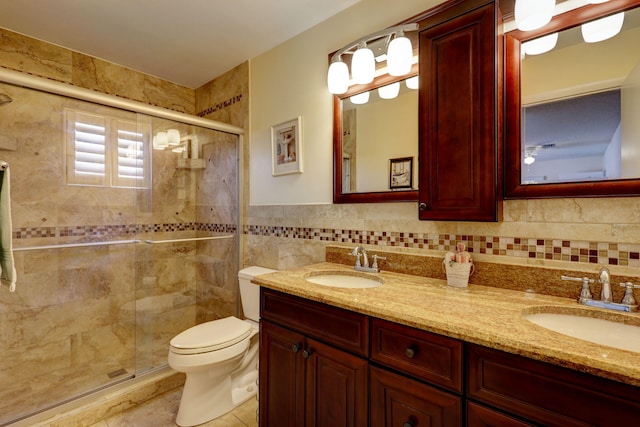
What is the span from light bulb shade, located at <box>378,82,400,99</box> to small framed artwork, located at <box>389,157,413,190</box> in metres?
0.34

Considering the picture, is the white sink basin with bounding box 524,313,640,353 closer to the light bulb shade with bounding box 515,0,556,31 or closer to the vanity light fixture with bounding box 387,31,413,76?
the light bulb shade with bounding box 515,0,556,31

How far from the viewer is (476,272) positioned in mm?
1245

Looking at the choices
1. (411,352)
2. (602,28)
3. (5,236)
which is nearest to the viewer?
(411,352)

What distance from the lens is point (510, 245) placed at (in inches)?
46.8

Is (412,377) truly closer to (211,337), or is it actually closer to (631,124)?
(631,124)

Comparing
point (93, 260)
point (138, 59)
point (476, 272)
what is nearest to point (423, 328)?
point (476, 272)

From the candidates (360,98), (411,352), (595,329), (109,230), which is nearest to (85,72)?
(109,230)

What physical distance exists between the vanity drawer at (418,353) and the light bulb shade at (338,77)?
124 cm

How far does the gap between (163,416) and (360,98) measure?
2174 mm

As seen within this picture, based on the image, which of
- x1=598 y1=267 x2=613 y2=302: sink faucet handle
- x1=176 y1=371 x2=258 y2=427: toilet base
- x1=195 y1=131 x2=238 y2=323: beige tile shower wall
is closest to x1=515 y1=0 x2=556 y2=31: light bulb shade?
x1=598 y1=267 x2=613 y2=302: sink faucet handle

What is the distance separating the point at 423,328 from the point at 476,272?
54 centimetres

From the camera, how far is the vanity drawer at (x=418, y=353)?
0.81m

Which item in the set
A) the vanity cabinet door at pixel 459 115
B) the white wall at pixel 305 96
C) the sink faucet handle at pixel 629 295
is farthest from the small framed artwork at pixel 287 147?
the sink faucet handle at pixel 629 295

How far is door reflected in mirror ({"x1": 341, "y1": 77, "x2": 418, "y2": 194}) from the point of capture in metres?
1.46
